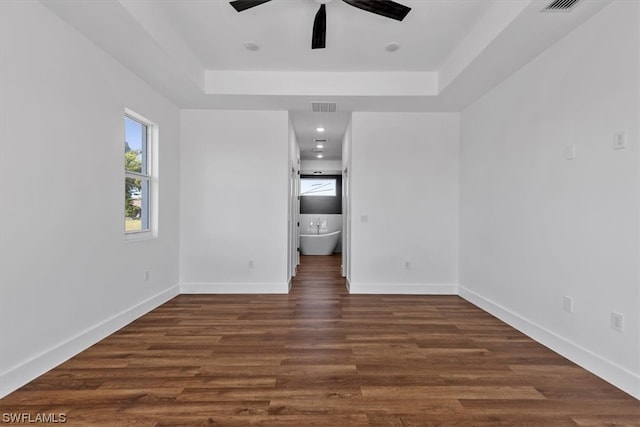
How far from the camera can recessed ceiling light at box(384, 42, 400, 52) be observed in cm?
314

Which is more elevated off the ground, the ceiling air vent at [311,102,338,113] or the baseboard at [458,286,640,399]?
the ceiling air vent at [311,102,338,113]

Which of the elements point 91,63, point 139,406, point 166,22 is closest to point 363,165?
point 166,22

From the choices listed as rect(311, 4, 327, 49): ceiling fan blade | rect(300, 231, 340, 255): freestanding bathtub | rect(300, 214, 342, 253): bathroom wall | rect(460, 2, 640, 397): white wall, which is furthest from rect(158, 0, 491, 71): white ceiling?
rect(300, 214, 342, 253): bathroom wall

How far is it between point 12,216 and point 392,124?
403 cm

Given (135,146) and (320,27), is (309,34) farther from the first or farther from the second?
(135,146)

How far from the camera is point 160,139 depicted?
3801mm

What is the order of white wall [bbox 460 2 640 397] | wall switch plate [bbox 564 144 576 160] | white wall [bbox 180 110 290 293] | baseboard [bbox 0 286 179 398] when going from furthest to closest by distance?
white wall [bbox 180 110 290 293] < wall switch plate [bbox 564 144 576 160] < white wall [bbox 460 2 640 397] < baseboard [bbox 0 286 179 398]

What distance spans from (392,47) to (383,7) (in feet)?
2.95

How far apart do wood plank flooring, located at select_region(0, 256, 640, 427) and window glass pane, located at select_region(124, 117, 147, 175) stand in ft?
5.49

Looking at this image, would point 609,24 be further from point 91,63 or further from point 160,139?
point 160,139

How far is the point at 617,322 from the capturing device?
6.75ft

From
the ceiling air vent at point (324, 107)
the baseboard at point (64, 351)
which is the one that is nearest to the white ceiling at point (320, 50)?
the ceiling air vent at point (324, 107)

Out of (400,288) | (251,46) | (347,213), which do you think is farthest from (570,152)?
(251,46)

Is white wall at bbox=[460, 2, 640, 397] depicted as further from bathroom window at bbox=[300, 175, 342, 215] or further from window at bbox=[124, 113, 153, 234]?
bathroom window at bbox=[300, 175, 342, 215]
